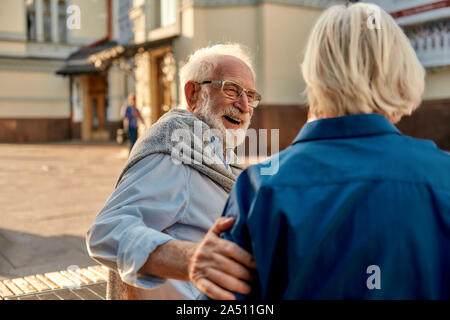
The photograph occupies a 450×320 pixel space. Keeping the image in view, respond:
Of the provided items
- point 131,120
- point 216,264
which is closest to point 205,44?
point 131,120

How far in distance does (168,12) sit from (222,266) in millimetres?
13703

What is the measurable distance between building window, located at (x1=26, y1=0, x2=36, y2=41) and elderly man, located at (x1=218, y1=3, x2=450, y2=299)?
2551 centimetres

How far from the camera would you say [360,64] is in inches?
39.1

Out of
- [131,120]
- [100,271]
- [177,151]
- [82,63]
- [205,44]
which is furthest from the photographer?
[82,63]

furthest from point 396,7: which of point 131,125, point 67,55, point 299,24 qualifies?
point 67,55

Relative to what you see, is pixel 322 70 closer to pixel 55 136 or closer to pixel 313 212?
pixel 313 212

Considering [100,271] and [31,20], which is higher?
[31,20]

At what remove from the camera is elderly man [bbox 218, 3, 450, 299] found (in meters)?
0.92

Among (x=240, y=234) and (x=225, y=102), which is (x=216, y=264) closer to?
(x=240, y=234)

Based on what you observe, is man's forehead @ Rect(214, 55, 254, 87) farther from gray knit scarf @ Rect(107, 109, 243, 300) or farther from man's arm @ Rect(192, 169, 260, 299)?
man's arm @ Rect(192, 169, 260, 299)

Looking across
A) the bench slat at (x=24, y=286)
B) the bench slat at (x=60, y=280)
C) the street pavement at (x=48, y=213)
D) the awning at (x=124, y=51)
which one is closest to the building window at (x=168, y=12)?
the awning at (x=124, y=51)

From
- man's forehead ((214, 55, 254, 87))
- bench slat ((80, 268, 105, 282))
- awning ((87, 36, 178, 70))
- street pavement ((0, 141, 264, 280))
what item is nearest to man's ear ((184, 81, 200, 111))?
man's forehead ((214, 55, 254, 87))
